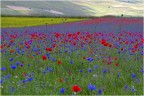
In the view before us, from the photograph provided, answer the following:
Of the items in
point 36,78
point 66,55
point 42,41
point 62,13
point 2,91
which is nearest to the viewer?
point 2,91

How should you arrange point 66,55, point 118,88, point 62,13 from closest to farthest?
1. point 118,88
2. point 66,55
3. point 62,13

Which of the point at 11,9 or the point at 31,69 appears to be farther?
the point at 11,9

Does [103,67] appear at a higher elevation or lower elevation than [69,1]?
lower

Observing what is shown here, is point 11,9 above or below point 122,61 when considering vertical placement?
above

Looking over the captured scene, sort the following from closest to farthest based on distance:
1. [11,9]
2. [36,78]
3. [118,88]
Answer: [118,88] → [36,78] → [11,9]

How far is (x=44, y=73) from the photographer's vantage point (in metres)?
5.18

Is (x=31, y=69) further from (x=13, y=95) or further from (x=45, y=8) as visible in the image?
(x=45, y=8)

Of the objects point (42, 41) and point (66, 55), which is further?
point (42, 41)

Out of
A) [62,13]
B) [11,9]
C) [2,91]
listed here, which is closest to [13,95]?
[2,91]

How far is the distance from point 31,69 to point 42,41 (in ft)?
10.3

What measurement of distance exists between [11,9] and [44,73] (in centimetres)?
2938

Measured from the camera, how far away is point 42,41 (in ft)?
28.9

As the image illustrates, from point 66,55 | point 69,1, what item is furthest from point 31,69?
point 69,1

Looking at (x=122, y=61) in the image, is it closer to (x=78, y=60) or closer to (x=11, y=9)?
(x=78, y=60)
